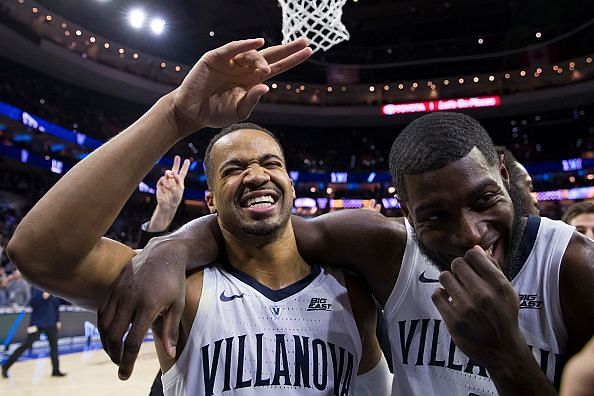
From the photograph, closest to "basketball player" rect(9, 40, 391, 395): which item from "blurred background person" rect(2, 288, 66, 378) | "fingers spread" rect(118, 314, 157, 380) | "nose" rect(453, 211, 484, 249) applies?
"fingers spread" rect(118, 314, 157, 380)

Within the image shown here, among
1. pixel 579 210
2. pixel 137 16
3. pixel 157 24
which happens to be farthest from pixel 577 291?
pixel 157 24

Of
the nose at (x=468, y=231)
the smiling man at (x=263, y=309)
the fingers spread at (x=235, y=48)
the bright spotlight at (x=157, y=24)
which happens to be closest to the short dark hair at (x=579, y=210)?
the smiling man at (x=263, y=309)

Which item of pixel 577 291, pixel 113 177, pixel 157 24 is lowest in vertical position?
pixel 577 291

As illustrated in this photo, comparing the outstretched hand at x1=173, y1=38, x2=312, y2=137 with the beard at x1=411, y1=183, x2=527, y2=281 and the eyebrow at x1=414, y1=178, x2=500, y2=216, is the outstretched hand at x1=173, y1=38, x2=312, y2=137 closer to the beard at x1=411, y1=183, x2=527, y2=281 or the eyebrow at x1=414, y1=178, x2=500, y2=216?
the eyebrow at x1=414, y1=178, x2=500, y2=216

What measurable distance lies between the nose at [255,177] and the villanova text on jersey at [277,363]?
0.53 metres

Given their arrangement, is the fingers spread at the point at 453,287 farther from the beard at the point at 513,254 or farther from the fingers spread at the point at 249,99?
the fingers spread at the point at 249,99

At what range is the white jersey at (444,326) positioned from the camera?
4.58 feet

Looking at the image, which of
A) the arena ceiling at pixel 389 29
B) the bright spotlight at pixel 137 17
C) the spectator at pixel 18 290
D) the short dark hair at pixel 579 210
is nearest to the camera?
the short dark hair at pixel 579 210

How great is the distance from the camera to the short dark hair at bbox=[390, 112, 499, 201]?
4.78 ft

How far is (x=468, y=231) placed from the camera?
136cm

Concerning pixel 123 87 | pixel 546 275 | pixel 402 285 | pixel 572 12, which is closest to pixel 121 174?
pixel 402 285

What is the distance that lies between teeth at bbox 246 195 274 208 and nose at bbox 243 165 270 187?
0.05 metres

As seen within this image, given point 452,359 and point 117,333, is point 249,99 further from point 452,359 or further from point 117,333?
point 452,359

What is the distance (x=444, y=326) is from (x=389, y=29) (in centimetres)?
1789
